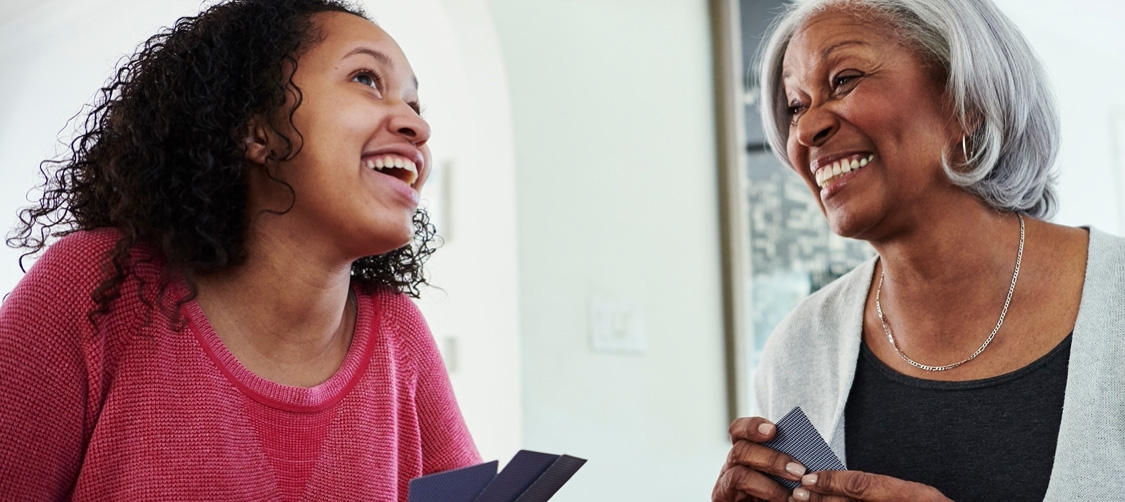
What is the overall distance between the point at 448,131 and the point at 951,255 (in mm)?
1792

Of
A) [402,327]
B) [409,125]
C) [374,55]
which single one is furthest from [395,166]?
[402,327]

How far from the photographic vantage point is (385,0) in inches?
107

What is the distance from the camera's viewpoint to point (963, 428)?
1.55 m

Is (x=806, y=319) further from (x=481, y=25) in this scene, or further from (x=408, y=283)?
(x=481, y=25)

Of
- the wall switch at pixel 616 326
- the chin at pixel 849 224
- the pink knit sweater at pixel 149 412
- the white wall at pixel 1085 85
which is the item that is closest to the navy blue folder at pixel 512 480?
the pink knit sweater at pixel 149 412

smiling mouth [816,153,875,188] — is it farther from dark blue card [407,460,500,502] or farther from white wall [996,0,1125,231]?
white wall [996,0,1125,231]

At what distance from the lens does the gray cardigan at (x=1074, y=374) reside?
138 centimetres

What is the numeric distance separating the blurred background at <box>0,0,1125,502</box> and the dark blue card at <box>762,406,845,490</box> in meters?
0.99

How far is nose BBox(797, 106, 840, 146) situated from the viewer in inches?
62.9

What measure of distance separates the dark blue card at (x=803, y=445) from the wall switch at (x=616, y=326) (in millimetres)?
1262

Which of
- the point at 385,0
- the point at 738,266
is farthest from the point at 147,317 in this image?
the point at 738,266

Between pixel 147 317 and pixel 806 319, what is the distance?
111 centimetres

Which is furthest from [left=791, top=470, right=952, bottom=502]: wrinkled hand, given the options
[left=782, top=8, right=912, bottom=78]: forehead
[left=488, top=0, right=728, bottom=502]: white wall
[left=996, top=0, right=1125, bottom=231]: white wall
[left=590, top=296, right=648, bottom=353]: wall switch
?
[left=996, top=0, right=1125, bottom=231]: white wall

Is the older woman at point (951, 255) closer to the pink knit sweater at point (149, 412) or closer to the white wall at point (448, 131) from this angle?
the pink knit sweater at point (149, 412)
